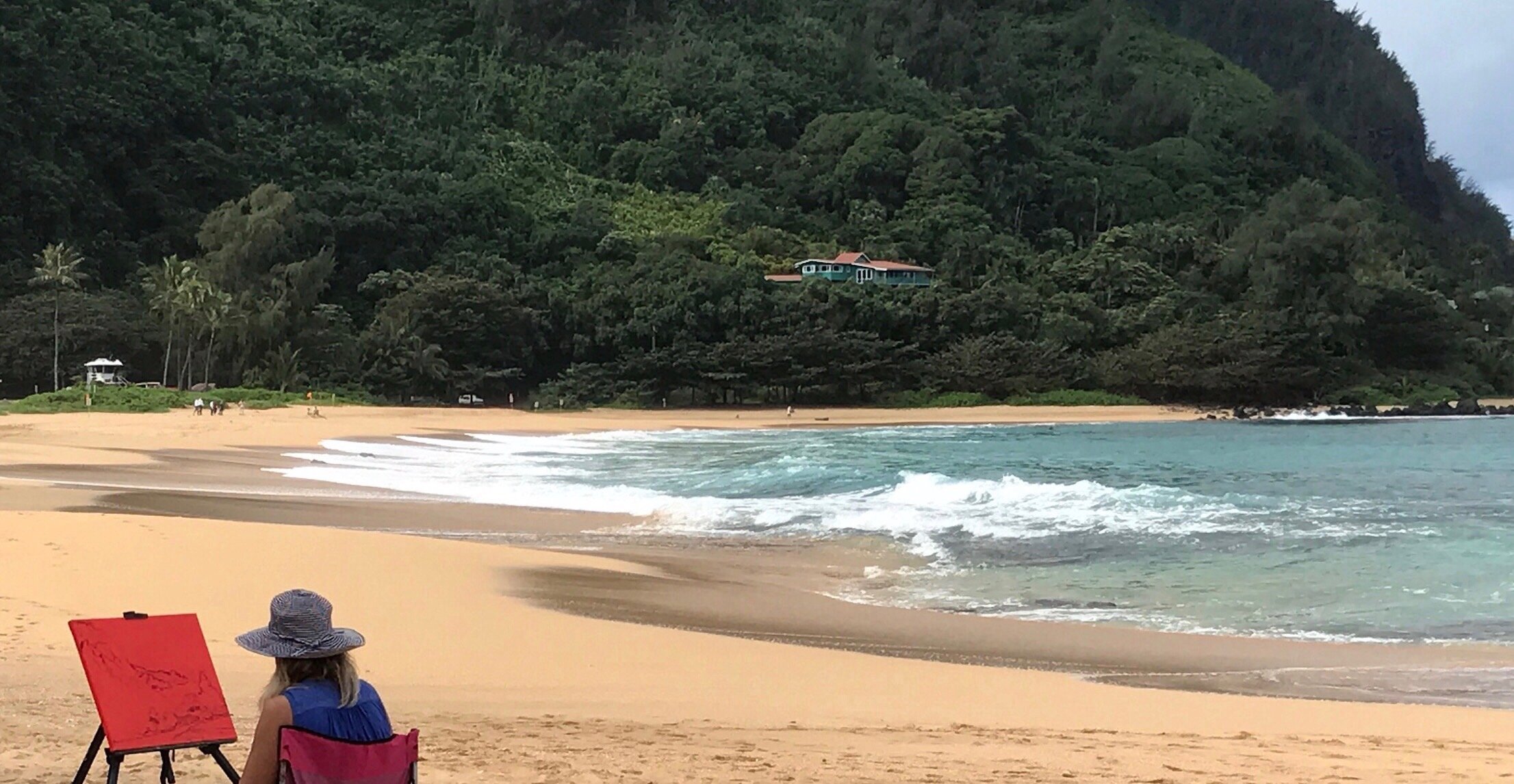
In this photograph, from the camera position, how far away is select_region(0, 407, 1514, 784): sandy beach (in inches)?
229

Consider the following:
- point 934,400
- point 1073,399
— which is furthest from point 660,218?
point 1073,399

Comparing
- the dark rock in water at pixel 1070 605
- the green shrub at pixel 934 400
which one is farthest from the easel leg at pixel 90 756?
the green shrub at pixel 934 400

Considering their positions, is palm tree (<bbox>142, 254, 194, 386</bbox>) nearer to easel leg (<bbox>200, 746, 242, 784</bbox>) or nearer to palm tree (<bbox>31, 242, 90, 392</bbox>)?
palm tree (<bbox>31, 242, 90, 392</bbox>)

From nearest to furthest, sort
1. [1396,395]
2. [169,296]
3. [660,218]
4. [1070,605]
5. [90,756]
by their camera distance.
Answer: [90,756] < [1070,605] < [169,296] < [1396,395] < [660,218]

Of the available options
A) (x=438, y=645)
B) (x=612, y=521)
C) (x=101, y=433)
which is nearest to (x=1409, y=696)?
(x=438, y=645)

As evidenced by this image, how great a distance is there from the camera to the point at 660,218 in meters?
85.2

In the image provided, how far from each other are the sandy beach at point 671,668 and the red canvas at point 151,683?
0.85 m

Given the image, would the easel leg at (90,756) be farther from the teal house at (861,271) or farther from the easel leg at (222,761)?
the teal house at (861,271)

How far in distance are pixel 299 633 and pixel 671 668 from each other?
4.69 meters

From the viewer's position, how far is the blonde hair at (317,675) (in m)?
3.63

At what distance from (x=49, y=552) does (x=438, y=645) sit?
436 cm

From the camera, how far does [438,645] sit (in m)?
8.48

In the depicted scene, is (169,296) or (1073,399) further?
(1073,399)

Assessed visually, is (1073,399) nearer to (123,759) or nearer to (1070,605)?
(1070,605)
